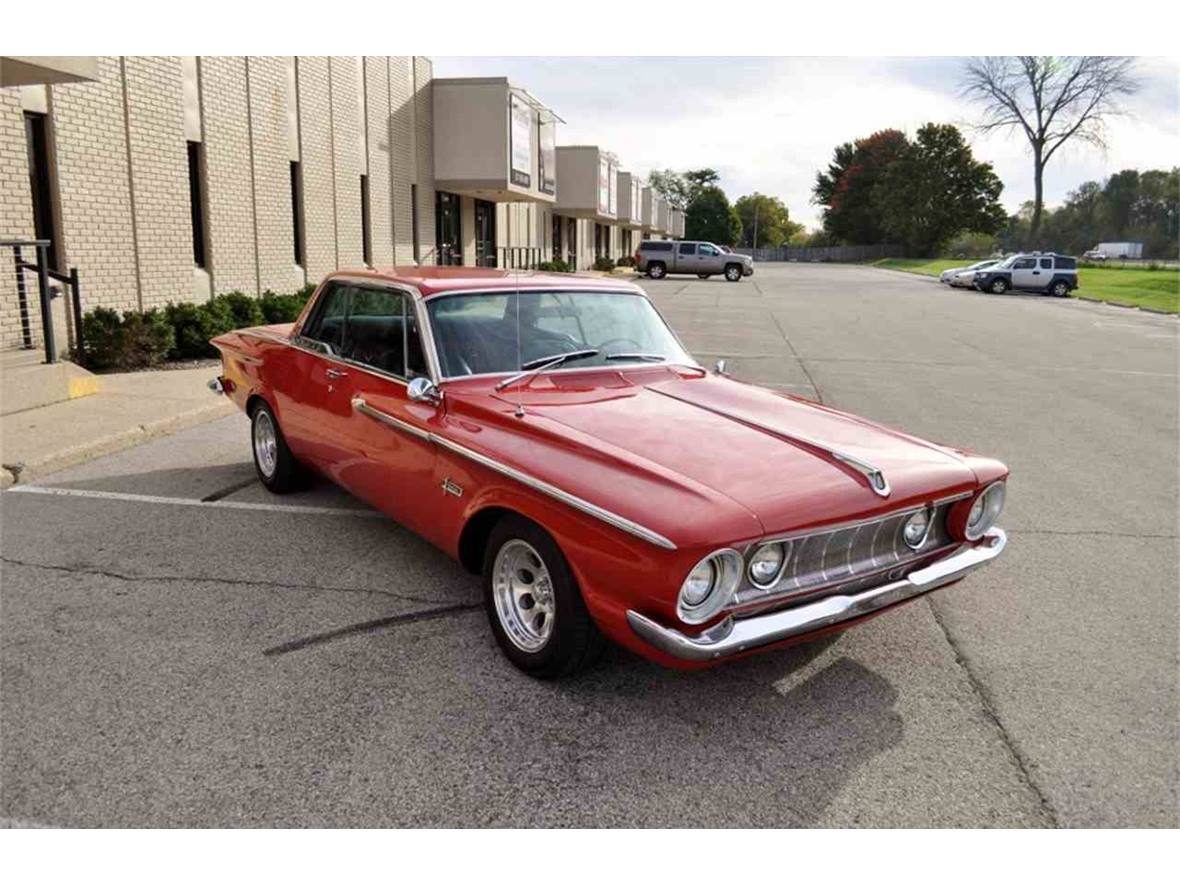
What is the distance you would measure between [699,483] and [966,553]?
54.6 inches

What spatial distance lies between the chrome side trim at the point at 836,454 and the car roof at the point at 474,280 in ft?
4.00

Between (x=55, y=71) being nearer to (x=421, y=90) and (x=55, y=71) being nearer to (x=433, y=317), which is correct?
(x=433, y=317)

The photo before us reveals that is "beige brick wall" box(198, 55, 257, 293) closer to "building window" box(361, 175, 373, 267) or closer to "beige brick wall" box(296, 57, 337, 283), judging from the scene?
"beige brick wall" box(296, 57, 337, 283)

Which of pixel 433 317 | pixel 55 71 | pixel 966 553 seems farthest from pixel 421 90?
pixel 966 553

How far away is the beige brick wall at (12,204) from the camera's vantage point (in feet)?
31.6

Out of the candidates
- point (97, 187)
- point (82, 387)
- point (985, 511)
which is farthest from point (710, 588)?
point (97, 187)

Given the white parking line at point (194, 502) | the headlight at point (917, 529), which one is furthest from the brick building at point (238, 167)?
the headlight at point (917, 529)

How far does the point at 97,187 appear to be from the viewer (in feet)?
38.0

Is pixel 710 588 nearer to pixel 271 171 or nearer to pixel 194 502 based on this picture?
pixel 194 502

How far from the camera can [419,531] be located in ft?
14.5

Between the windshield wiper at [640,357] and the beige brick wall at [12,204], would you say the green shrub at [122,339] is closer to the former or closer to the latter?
the beige brick wall at [12,204]

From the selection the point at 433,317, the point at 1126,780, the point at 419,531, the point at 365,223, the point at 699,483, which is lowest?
the point at 1126,780

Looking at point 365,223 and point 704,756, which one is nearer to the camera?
point 704,756

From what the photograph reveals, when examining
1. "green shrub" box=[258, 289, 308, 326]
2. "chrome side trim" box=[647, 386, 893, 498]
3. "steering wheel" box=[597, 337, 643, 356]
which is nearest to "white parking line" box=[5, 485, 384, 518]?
Result: "steering wheel" box=[597, 337, 643, 356]
